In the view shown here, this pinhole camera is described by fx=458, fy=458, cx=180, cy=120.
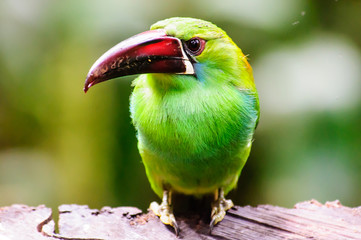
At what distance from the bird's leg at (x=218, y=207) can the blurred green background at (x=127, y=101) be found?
1.63m

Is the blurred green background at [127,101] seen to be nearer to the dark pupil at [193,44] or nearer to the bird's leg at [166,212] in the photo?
the bird's leg at [166,212]

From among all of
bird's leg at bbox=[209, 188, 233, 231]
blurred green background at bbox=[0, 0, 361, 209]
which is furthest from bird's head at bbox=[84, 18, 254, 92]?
blurred green background at bbox=[0, 0, 361, 209]

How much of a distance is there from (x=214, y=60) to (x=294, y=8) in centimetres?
279

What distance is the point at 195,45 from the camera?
2.78 m

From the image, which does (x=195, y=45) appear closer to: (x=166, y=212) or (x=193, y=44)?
(x=193, y=44)

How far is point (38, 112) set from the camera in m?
5.47

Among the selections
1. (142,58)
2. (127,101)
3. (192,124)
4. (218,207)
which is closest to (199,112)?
(192,124)

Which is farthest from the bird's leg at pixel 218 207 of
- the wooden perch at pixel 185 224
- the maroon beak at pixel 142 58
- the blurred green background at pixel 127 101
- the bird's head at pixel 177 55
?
the blurred green background at pixel 127 101

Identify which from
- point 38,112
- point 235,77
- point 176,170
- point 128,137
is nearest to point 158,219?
point 176,170

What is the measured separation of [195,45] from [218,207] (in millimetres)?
1146

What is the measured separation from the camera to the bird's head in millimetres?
2641

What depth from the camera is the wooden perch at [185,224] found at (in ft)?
9.30

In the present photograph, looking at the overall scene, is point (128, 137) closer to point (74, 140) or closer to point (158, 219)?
point (74, 140)

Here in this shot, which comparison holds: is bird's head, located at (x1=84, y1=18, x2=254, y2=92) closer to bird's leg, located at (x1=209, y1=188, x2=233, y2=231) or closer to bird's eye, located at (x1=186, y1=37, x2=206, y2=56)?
bird's eye, located at (x1=186, y1=37, x2=206, y2=56)
